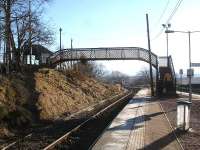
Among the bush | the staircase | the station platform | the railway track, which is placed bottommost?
the railway track

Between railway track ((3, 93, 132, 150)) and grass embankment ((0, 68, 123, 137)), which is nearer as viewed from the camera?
railway track ((3, 93, 132, 150))

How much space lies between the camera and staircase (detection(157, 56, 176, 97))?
54.1 metres

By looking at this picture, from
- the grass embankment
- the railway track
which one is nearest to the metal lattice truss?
the grass embankment

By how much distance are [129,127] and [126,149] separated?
20.7ft

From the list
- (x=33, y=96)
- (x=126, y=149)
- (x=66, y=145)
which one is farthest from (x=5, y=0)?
(x=126, y=149)

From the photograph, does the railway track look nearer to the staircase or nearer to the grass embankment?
the grass embankment

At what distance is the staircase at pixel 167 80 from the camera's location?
54.1 meters

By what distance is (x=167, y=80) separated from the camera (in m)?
54.2

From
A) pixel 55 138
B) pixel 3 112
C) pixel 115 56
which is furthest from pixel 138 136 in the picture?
pixel 115 56

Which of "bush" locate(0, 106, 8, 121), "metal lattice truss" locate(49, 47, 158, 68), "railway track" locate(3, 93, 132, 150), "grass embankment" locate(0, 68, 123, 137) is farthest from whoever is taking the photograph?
"metal lattice truss" locate(49, 47, 158, 68)

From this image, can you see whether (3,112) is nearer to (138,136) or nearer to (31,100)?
(31,100)

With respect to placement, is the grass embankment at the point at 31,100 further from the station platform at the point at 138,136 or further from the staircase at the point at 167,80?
the staircase at the point at 167,80

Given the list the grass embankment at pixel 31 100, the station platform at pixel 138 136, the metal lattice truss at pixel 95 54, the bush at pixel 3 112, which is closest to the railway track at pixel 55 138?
the station platform at pixel 138 136

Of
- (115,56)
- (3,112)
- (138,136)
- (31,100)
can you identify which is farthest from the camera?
(115,56)
